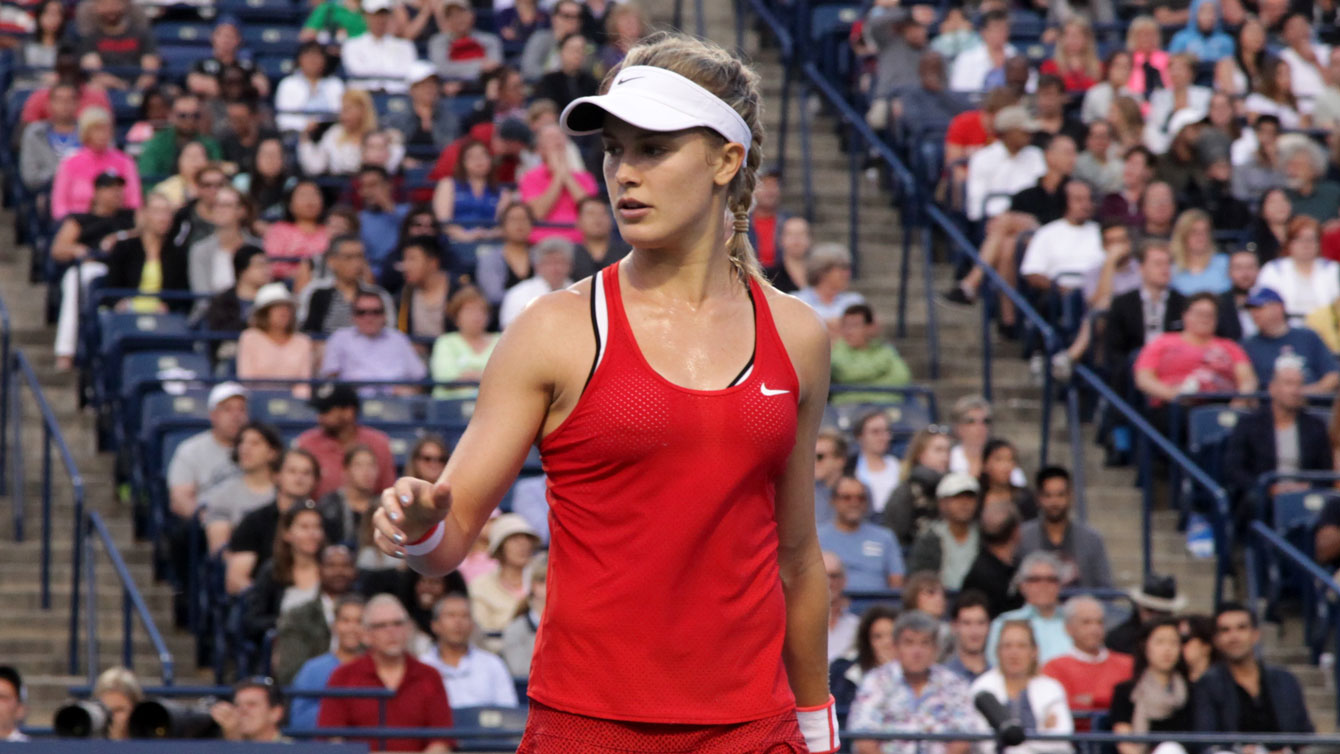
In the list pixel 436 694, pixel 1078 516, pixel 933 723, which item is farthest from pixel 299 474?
pixel 1078 516

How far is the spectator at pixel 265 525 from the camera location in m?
9.94

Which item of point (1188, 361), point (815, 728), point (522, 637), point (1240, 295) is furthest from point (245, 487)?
point (815, 728)

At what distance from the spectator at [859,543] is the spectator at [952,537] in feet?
0.41

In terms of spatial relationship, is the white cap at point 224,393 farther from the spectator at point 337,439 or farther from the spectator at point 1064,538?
the spectator at point 1064,538

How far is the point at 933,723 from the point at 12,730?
12.2 ft

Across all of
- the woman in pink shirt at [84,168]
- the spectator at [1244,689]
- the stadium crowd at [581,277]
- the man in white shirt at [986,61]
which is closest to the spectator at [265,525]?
the stadium crowd at [581,277]

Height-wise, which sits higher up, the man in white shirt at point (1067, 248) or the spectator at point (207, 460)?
the man in white shirt at point (1067, 248)

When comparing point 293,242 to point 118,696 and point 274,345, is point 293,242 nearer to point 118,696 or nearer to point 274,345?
point 274,345

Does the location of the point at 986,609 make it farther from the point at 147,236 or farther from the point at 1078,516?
the point at 147,236

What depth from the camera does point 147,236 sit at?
1239 cm

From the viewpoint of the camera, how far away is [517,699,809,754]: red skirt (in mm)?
3385

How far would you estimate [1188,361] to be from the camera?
1229cm

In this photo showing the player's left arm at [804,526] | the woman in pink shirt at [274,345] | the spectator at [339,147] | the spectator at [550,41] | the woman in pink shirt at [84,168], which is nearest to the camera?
the player's left arm at [804,526]

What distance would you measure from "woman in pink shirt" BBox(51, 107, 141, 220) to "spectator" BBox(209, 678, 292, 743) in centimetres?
552
